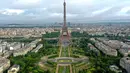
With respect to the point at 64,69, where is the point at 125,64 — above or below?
above

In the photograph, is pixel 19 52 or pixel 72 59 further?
pixel 19 52

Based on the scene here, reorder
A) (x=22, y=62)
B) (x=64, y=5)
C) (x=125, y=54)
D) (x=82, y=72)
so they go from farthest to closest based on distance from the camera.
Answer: (x=64, y=5)
(x=125, y=54)
(x=22, y=62)
(x=82, y=72)

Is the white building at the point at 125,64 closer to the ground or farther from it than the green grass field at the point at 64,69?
farther from it

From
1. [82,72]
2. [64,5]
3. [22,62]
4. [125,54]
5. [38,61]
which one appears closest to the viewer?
[82,72]

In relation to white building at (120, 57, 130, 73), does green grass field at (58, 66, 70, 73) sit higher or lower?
lower

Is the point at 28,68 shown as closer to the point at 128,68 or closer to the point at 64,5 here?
the point at 128,68

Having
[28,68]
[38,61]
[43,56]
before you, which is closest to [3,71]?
[28,68]

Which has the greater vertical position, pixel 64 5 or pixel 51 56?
pixel 64 5

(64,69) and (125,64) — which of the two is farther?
(64,69)

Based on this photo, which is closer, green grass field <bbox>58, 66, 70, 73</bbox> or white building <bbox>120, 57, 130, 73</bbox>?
white building <bbox>120, 57, 130, 73</bbox>

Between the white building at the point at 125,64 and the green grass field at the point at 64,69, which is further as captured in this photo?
the green grass field at the point at 64,69

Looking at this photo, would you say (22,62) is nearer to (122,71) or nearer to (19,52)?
(19,52)
